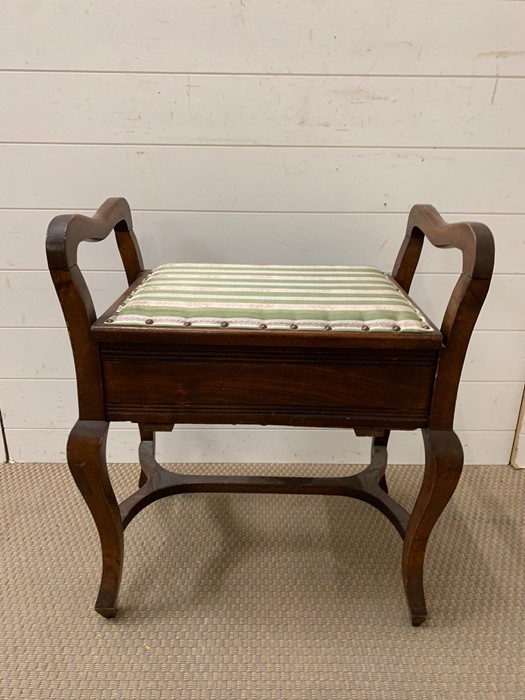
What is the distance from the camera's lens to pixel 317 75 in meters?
0.95

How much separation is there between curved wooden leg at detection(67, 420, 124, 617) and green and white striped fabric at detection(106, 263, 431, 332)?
0.16m

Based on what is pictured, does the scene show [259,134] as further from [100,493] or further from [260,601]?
[260,601]

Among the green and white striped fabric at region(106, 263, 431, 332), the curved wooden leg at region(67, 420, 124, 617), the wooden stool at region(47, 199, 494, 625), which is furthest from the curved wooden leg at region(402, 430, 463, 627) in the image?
the curved wooden leg at region(67, 420, 124, 617)

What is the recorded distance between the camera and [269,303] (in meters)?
0.71

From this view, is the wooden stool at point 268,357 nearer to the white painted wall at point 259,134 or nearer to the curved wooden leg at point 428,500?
the curved wooden leg at point 428,500

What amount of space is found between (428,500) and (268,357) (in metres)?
Answer: 0.30

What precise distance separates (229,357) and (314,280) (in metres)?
0.20

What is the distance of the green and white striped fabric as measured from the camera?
2.22ft

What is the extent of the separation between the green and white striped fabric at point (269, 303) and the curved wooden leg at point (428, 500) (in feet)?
0.53

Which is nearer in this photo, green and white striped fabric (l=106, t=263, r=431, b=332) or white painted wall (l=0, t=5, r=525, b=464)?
green and white striped fabric (l=106, t=263, r=431, b=332)

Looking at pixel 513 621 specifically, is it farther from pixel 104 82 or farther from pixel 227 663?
pixel 104 82

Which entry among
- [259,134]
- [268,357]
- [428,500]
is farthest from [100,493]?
[259,134]

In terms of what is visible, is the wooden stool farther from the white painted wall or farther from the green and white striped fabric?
the white painted wall

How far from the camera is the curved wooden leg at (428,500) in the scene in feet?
2.36
